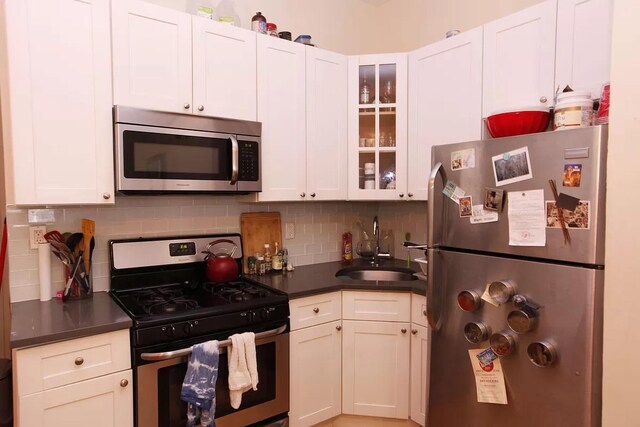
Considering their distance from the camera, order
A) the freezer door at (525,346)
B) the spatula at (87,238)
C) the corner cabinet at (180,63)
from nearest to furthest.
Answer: the freezer door at (525,346) → the corner cabinet at (180,63) → the spatula at (87,238)

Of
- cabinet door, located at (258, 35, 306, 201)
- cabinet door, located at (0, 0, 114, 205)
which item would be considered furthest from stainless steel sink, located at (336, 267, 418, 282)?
cabinet door, located at (0, 0, 114, 205)

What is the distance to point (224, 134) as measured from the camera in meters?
2.15

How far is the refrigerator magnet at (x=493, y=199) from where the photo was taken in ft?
5.07

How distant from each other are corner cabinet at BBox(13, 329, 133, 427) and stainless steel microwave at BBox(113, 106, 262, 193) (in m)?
A: 0.71

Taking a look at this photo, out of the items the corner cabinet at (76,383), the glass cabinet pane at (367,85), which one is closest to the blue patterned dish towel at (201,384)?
the corner cabinet at (76,383)

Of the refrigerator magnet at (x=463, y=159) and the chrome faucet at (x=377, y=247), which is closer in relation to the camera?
the refrigerator magnet at (x=463, y=159)

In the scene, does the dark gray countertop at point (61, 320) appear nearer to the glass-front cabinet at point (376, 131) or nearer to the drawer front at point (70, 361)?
the drawer front at point (70, 361)

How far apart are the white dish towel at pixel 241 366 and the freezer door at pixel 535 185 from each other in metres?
1.00

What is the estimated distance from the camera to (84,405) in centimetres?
156

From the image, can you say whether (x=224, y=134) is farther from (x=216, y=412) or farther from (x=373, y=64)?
(x=216, y=412)

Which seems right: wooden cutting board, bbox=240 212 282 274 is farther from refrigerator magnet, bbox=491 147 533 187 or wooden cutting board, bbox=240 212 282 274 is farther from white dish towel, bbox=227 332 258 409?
refrigerator magnet, bbox=491 147 533 187

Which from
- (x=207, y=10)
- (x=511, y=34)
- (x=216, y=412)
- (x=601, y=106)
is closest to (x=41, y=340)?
(x=216, y=412)

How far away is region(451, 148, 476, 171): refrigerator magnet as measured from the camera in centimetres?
167

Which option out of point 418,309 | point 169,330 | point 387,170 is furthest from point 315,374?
point 387,170
